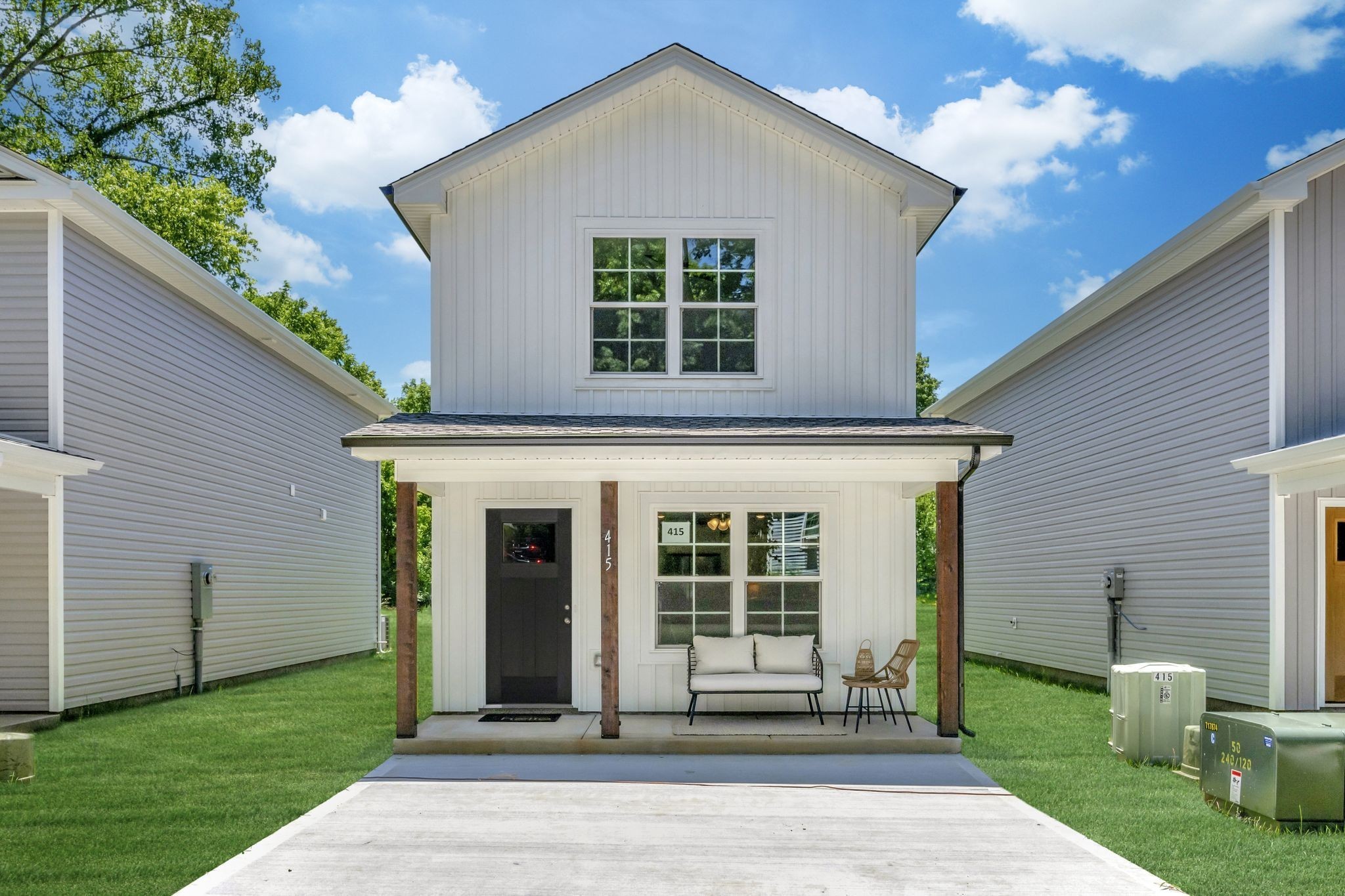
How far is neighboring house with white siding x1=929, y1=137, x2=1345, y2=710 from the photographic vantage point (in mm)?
9828

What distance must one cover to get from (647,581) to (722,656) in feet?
3.50

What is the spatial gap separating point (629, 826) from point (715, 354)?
5.22 meters

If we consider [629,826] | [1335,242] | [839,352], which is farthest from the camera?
[839,352]

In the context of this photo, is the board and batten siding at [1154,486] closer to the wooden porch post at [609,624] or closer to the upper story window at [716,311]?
the upper story window at [716,311]

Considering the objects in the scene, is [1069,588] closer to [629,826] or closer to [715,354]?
[715,354]

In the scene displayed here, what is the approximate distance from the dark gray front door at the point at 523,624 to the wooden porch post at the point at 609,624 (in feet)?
4.90

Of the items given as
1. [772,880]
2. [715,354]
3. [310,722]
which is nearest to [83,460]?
[310,722]

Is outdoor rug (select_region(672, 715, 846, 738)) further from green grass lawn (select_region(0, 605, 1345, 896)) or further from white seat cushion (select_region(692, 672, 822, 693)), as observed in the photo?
green grass lawn (select_region(0, 605, 1345, 896))

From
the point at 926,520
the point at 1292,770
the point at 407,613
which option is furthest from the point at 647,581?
the point at 926,520

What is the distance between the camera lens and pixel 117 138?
26094mm

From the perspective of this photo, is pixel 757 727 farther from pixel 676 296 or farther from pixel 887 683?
pixel 676 296

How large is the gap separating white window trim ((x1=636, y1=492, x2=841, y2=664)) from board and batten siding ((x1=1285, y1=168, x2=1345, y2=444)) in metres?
4.38

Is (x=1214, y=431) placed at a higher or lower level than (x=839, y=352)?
lower

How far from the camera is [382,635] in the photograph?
2081 cm
